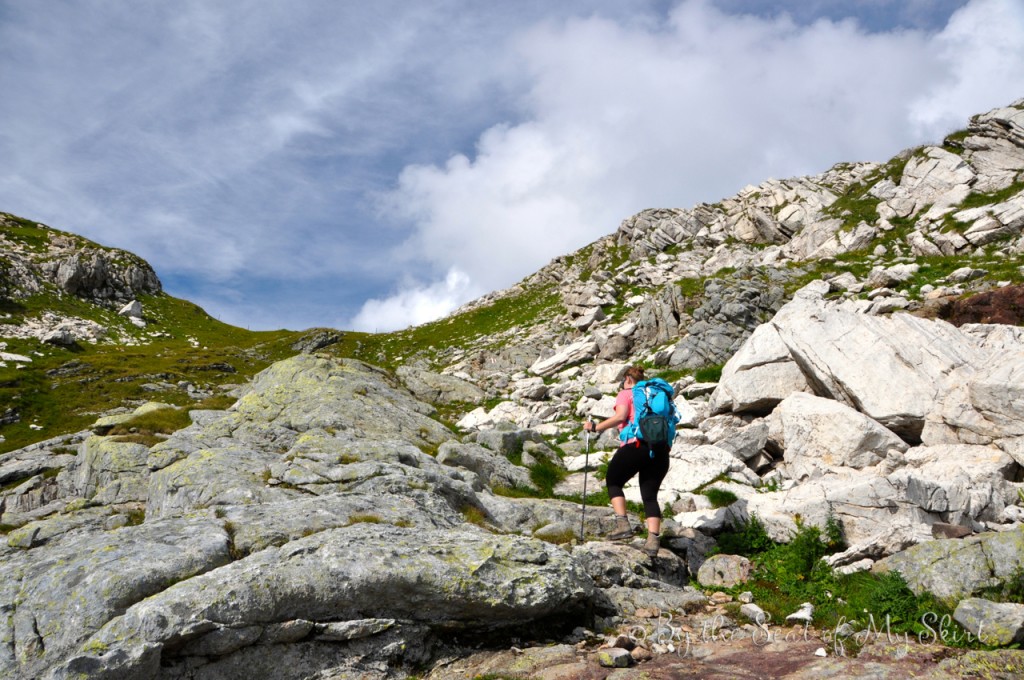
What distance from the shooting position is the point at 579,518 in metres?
13.7

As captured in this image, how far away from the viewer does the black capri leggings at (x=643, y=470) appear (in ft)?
35.8

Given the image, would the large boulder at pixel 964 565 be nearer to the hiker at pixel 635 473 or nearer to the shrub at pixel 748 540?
the shrub at pixel 748 540

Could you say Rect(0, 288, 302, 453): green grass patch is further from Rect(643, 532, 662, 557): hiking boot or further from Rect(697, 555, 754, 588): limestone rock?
Rect(697, 555, 754, 588): limestone rock

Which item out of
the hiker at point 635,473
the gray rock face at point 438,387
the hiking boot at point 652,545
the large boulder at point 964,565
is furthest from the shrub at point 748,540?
the gray rock face at point 438,387

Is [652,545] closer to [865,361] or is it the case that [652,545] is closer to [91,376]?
[865,361]

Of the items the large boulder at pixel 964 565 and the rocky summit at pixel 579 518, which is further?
the large boulder at pixel 964 565

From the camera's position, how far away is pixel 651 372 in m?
27.7

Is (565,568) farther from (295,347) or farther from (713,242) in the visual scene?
(295,347)

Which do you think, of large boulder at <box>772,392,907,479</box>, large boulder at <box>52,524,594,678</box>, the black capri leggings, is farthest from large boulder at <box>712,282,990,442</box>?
large boulder at <box>52,524,594,678</box>

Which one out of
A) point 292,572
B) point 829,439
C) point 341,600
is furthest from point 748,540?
point 292,572

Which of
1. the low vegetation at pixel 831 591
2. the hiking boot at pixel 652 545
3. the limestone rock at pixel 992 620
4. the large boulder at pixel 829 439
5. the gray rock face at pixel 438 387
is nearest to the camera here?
the limestone rock at pixel 992 620

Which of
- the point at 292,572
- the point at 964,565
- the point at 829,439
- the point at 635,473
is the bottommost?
the point at 964,565

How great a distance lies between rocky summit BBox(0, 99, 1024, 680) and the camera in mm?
6633

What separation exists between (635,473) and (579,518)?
123 inches
